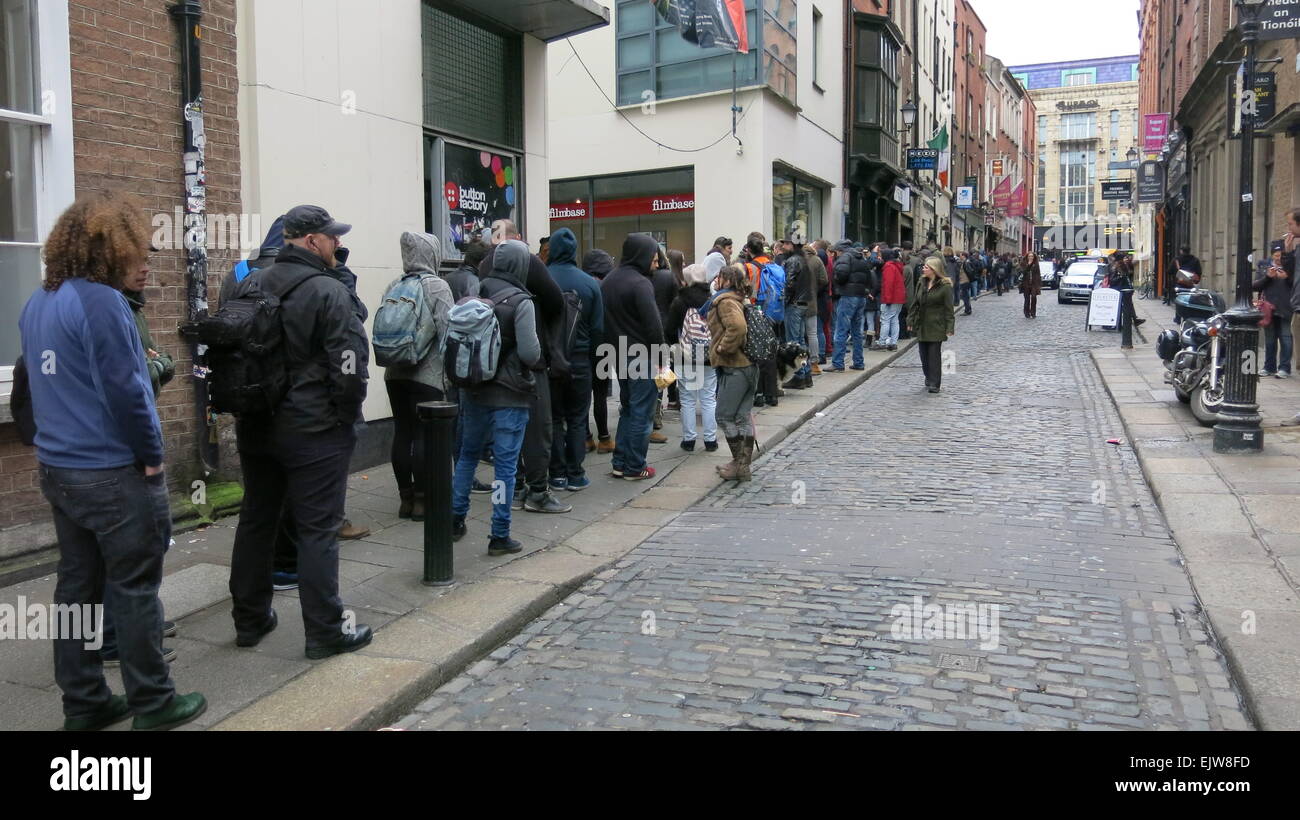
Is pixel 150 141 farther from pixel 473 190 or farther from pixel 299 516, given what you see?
pixel 473 190

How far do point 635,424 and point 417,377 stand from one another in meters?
2.23

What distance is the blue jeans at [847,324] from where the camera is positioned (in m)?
14.9

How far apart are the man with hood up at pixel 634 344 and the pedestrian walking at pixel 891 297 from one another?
934 centimetres

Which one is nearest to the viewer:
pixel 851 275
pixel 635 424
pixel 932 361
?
pixel 635 424

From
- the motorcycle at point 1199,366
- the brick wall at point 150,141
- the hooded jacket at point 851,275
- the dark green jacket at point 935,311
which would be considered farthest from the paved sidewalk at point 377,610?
the hooded jacket at point 851,275

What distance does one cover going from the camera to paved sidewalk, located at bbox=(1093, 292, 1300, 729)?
426 cm

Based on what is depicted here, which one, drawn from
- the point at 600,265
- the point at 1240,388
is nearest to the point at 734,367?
the point at 600,265

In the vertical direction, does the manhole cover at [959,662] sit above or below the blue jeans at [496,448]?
below

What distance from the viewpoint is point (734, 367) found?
823cm

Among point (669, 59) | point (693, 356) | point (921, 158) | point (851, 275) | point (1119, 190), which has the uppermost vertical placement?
point (1119, 190)

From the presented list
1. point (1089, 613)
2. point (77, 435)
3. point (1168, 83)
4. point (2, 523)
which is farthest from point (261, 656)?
point (1168, 83)

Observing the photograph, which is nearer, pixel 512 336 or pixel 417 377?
pixel 512 336

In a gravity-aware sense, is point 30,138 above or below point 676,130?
below

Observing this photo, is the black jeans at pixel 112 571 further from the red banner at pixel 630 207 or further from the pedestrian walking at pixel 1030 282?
the pedestrian walking at pixel 1030 282
